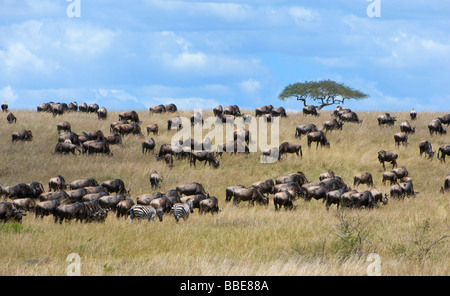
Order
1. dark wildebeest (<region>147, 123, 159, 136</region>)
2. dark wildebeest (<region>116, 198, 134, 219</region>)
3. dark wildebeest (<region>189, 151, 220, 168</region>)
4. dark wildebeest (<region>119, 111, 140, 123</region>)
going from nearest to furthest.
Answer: dark wildebeest (<region>116, 198, 134, 219</region>) → dark wildebeest (<region>189, 151, 220, 168</region>) → dark wildebeest (<region>147, 123, 159, 136</region>) → dark wildebeest (<region>119, 111, 140, 123</region>)

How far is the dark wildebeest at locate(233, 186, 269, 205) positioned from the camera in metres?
21.7

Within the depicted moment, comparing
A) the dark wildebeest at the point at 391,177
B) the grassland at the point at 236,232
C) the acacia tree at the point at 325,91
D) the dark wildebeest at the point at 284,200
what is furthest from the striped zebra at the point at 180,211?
the acacia tree at the point at 325,91

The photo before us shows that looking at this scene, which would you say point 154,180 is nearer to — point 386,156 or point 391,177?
point 391,177

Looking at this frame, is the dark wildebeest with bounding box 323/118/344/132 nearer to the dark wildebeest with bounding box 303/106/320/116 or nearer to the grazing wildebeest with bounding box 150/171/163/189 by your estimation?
the dark wildebeest with bounding box 303/106/320/116

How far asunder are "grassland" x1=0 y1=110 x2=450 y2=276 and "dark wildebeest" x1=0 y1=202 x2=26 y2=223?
42 centimetres

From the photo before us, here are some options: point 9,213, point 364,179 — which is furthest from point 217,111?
point 9,213

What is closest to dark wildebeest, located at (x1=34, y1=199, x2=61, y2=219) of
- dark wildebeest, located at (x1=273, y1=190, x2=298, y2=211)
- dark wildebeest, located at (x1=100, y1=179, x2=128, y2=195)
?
dark wildebeest, located at (x1=100, y1=179, x2=128, y2=195)

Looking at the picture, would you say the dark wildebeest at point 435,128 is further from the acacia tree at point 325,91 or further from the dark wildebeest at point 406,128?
the acacia tree at point 325,91

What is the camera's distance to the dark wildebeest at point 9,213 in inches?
699

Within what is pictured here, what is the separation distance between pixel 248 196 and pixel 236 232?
18.3 feet

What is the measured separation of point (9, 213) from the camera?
703 inches
